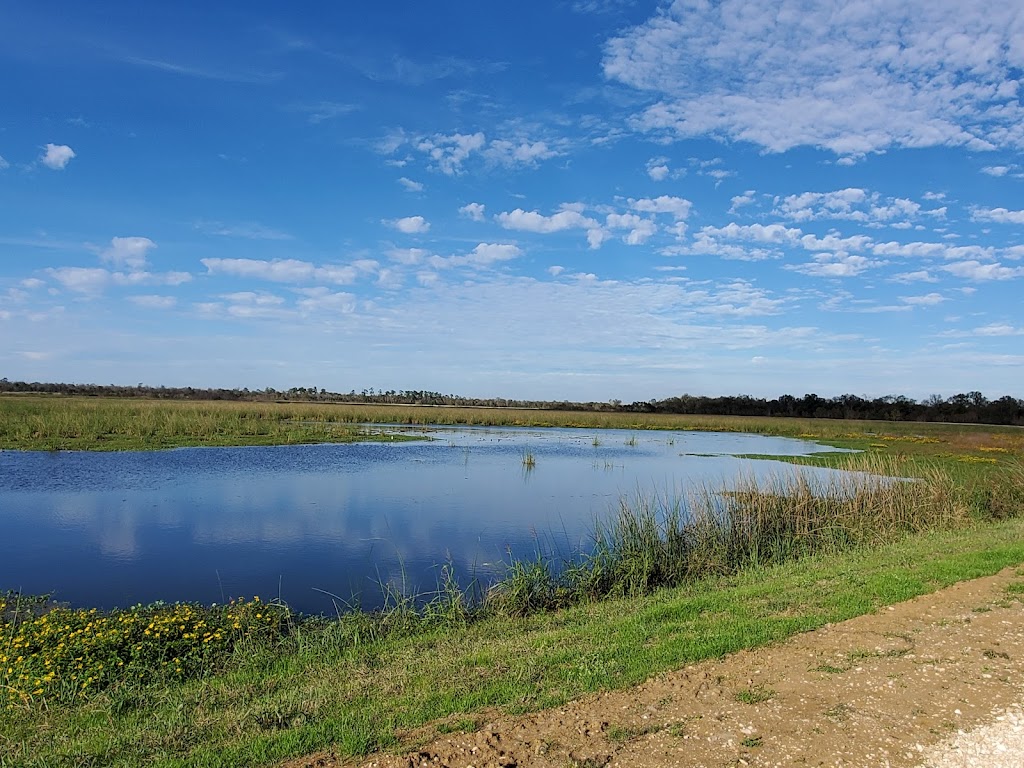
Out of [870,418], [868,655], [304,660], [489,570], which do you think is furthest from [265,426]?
[870,418]

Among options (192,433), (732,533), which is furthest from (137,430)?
(732,533)

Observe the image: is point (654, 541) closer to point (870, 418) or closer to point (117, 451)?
point (117, 451)

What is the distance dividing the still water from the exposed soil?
5.19 m

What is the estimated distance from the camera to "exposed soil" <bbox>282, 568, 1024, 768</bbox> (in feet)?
13.5

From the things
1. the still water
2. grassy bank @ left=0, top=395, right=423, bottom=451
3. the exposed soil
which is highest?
grassy bank @ left=0, top=395, right=423, bottom=451

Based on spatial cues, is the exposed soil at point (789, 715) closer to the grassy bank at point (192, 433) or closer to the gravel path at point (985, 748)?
the gravel path at point (985, 748)

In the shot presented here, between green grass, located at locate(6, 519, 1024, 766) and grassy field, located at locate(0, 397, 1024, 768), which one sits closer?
green grass, located at locate(6, 519, 1024, 766)

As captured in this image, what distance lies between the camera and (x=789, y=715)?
182 inches

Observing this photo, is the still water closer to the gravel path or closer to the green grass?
the green grass

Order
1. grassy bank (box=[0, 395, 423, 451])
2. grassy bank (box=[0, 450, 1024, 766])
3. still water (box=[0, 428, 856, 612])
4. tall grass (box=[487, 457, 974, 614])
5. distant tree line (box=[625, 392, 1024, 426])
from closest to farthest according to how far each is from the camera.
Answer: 1. grassy bank (box=[0, 450, 1024, 766])
2. tall grass (box=[487, 457, 974, 614])
3. still water (box=[0, 428, 856, 612])
4. grassy bank (box=[0, 395, 423, 451])
5. distant tree line (box=[625, 392, 1024, 426])

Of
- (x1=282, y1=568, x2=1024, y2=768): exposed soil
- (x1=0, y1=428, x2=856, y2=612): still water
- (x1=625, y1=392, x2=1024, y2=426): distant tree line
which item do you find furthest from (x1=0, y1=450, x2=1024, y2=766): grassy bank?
(x1=625, y1=392, x2=1024, y2=426): distant tree line

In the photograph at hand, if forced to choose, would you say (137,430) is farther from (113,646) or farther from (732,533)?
(732,533)

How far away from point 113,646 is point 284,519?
8.25 meters

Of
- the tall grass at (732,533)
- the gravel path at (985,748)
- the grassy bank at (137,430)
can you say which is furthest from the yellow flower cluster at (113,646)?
the grassy bank at (137,430)
